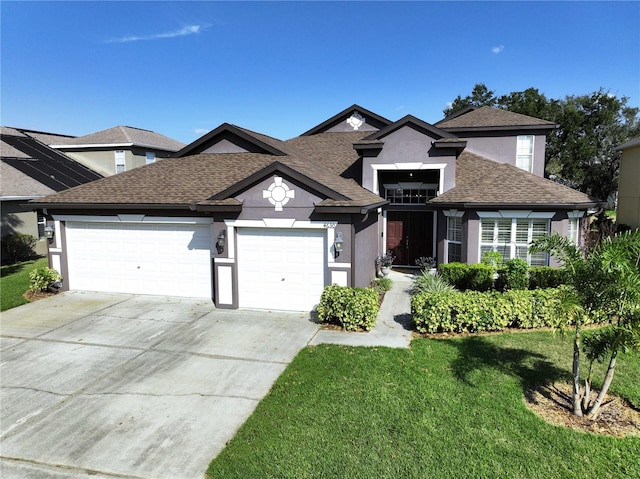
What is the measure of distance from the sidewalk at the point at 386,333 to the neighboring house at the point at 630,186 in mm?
15833

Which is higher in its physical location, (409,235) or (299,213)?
(299,213)

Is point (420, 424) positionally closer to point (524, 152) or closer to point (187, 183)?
point (187, 183)

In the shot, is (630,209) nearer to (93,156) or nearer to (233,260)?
(233,260)

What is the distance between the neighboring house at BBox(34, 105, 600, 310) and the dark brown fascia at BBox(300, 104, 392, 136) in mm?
2590

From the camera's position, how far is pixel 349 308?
10.0 meters

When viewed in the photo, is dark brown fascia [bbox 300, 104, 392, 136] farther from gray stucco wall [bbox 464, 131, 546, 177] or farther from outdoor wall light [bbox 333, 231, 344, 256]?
outdoor wall light [bbox 333, 231, 344, 256]

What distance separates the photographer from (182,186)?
1337cm

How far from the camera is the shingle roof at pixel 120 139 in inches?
1191

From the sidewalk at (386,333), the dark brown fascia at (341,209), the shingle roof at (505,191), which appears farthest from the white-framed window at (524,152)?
the dark brown fascia at (341,209)

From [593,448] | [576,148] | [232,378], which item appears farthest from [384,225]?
[576,148]

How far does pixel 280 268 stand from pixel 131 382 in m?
5.04

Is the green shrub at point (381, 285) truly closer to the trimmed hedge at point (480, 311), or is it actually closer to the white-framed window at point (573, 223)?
the trimmed hedge at point (480, 311)

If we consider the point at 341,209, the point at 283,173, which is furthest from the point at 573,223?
the point at 283,173

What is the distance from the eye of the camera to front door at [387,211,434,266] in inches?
674
